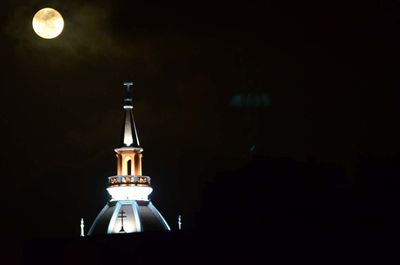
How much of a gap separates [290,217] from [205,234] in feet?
49.5

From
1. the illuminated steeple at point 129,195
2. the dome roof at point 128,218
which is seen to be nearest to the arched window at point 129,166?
the illuminated steeple at point 129,195

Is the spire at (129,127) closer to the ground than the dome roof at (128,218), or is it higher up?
higher up

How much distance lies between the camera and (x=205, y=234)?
168 ft

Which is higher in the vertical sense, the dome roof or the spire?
the spire

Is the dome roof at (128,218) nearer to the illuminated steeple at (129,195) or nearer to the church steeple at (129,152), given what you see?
the illuminated steeple at (129,195)

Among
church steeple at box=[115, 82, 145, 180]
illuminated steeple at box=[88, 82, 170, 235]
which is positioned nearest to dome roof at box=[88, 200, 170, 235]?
illuminated steeple at box=[88, 82, 170, 235]

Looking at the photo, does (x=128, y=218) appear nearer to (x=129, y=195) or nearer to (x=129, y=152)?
(x=129, y=195)

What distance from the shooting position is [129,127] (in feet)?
319

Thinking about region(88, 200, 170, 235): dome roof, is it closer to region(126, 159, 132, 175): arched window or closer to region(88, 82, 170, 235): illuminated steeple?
region(88, 82, 170, 235): illuminated steeple

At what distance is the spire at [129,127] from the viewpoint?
316 feet

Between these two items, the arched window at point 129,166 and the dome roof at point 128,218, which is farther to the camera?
the arched window at point 129,166

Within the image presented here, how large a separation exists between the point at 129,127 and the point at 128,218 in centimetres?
1110

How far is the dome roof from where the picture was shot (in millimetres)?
85625

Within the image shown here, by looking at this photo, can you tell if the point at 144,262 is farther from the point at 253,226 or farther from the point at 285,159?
the point at 285,159
